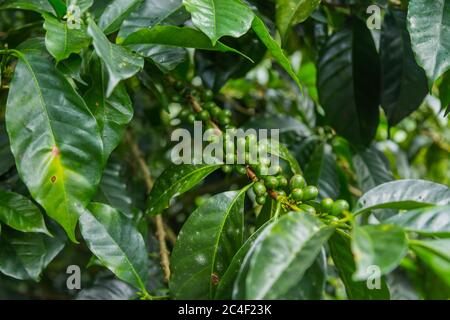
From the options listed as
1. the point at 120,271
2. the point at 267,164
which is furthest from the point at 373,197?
the point at 120,271

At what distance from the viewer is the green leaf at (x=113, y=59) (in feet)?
2.27

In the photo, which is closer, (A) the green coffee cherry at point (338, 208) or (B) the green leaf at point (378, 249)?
(B) the green leaf at point (378, 249)

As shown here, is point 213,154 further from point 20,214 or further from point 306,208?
point 20,214

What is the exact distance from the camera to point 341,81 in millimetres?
1316

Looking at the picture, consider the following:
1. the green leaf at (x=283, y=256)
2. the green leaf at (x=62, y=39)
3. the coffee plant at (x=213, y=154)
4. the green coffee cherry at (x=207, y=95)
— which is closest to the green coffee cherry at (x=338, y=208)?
the coffee plant at (x=213, y=154)

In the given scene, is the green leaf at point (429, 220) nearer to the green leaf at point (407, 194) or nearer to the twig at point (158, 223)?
the green leaf at point (407, 194)

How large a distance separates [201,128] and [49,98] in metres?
0.40

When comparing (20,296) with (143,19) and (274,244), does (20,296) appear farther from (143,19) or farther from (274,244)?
(274,244)

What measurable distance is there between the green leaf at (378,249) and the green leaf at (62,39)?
19.0 inches

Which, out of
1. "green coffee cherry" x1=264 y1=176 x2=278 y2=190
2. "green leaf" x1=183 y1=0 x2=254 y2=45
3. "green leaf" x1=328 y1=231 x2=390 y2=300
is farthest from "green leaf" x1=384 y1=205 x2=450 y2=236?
"green leaf" x1=183 y1=0 x2=254 y2=45

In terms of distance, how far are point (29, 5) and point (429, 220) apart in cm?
70

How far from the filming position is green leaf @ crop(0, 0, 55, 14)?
915mm

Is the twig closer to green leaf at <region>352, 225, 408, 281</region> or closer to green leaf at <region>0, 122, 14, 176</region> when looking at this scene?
green leaf at <region>0, 122, 14, 176</region>

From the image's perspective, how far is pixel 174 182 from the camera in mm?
972
